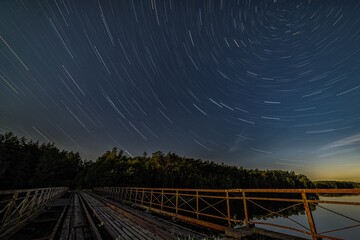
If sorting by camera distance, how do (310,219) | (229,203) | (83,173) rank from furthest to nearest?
1. (83,173)
2. (229,203)
3. (310,219)

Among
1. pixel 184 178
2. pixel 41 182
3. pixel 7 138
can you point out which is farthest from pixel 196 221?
pixel 7 138

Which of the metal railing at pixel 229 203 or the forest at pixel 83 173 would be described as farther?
the forest at pixel 83 173

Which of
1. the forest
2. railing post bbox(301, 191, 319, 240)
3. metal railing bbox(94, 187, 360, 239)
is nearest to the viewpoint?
metal railing bbox(94, 187, 360, 239)

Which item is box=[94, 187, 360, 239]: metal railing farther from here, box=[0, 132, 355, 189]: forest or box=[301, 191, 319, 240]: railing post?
box=[0, 132, 355, 189]: forest

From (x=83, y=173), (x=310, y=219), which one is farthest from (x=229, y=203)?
(x=83, y=173)

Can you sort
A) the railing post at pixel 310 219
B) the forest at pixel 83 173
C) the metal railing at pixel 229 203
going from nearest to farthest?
1. the metal railing at pixel 229 203
2. the railing post at pixel 310 219
3. the forest at pixel 83 173

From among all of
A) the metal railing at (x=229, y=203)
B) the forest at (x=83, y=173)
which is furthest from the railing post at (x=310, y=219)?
the forest at (x=83, y=173)

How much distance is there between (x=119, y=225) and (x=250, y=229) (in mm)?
4217

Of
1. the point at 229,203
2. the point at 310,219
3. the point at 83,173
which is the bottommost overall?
Result: the point at 229,203

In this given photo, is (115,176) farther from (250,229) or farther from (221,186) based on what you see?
(250,229)

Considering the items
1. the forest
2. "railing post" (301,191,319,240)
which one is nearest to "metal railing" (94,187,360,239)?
"railing post" (301,191,319,240)

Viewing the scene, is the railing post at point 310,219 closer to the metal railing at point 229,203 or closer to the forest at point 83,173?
the metal railing at point 229,203

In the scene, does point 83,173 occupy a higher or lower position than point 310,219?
higher

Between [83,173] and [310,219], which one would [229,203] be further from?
[83,173]
